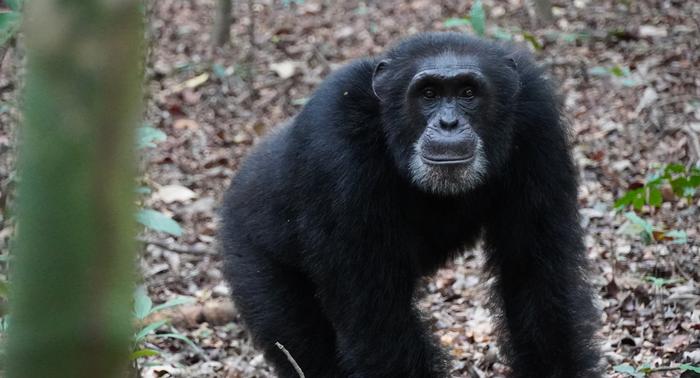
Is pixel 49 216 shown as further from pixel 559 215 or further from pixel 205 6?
pixel 205 6

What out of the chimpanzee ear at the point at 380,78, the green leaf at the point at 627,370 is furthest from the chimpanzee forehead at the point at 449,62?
the green leaf at the point at 627,370

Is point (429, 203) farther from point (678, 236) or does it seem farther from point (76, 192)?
point (76, 192)

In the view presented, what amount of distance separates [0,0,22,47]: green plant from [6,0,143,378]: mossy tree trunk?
140 inches

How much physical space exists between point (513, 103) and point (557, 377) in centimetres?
196

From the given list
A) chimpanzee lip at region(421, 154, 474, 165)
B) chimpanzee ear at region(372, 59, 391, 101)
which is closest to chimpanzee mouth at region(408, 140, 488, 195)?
chimpanzee lip at region(421, 154, 474, 165)

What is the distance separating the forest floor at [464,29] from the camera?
8352 millimetres

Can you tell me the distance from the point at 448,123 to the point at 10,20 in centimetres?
287

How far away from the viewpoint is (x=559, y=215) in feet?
21.8

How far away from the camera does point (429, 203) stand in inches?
277

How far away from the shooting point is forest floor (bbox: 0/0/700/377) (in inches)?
329

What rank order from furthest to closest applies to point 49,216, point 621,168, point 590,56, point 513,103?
point 590,56
point 621,168
point 513,103
point 49,216

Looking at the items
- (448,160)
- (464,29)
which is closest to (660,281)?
(448,160)

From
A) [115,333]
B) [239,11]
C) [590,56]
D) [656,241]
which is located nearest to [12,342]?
[115,333]

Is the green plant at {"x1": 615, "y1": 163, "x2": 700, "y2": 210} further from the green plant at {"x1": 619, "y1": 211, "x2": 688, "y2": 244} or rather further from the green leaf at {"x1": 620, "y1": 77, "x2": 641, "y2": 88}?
the green leaf at {"x1": 620, "y1": 77, "x2": 641, "y2": 88}
